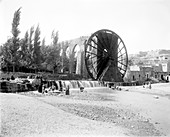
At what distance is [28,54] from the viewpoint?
24.6m

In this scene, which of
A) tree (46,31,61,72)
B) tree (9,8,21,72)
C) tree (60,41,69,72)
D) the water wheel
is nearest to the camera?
tree (9,8,21,72)

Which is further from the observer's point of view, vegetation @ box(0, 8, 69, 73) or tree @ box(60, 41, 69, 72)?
tree @ box(60, 41, 69, 72)

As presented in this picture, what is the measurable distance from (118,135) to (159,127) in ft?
6.15

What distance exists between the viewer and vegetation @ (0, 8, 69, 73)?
20125 mm

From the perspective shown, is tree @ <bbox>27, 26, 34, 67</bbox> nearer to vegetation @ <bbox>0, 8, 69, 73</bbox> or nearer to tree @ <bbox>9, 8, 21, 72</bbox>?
vegetation @ <bbox>0, 8, 69, 73</bbox>

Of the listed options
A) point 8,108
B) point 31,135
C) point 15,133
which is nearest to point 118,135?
point 31,135

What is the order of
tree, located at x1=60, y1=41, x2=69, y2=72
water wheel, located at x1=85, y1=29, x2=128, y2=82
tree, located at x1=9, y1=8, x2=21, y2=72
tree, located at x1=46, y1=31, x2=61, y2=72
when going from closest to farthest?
tree, located at x1=9, y1=8, x2=21, y2=72
water wheel, located at x1=85, y1=29, x2=128, y2=82
tree, located at x1=46, y1=31, x2=61, y2=72
tree, located at x1=60, y1=41, x2=69, y2=72

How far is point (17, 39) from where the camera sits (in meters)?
20.3

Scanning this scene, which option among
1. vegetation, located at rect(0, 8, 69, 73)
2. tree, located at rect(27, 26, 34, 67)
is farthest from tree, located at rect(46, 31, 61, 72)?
tree, located at rect(27, 26, 34, 67)

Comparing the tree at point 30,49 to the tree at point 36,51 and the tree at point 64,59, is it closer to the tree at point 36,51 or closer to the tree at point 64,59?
the tree at point 36,51

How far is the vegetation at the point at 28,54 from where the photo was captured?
2012cm

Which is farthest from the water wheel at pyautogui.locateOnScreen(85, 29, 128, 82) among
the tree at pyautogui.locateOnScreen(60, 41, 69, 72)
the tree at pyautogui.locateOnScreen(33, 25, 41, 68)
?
the tree at pyautogui.locateOnScreen(60, 41, 69, 72)

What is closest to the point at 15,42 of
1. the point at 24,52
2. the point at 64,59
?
the point at 24,52

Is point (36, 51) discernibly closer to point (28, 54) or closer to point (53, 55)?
point (28, 54)
